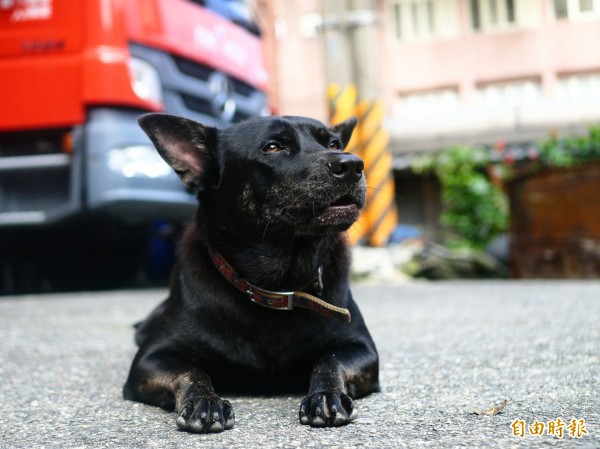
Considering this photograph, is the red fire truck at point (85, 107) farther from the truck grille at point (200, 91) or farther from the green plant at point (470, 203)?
the green plant at point (470, 203)

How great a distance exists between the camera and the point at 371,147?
313 inches

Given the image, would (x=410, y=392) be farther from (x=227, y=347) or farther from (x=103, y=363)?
(x=103, y=363)

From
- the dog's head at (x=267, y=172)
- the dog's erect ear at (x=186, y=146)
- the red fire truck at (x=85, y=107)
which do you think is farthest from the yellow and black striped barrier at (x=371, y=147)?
the dog's erect ear at (x=186, y=146)

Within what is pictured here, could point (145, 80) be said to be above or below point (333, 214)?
above

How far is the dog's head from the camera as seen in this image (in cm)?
212

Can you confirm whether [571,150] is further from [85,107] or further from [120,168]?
[85,107]

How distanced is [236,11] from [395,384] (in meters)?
4.41

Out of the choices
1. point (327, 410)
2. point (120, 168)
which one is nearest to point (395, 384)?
point (327, 410)

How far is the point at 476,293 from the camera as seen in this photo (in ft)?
18.5

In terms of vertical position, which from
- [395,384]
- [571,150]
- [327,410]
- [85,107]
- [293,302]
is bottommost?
[395,384]

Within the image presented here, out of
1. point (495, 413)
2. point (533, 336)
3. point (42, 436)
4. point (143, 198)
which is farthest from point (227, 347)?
point (143, 198)

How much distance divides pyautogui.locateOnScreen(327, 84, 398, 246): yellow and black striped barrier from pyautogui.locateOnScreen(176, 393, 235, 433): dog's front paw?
20.1ft

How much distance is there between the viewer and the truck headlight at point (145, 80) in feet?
16.1

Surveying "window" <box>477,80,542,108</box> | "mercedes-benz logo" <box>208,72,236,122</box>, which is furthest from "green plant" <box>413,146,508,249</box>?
"window" <box>477,80,542,108</box>
